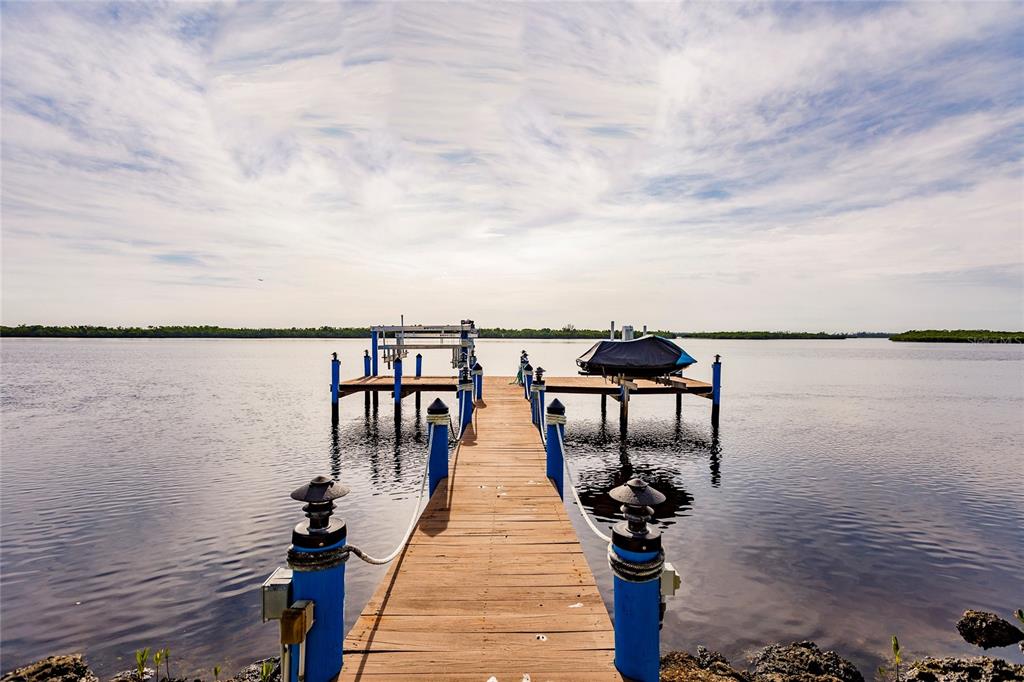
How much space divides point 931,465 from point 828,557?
1377 centimetres

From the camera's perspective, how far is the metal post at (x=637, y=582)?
3.96 metres

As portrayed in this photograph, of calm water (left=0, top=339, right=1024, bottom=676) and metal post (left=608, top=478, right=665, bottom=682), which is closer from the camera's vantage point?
metal post (left=608, top=478, right=665, bottom=682)

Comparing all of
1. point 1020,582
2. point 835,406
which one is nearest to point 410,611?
point 1020,582

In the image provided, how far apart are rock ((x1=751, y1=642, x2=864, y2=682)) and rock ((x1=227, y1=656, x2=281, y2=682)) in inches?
293

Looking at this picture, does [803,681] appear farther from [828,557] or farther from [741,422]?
[741,422]

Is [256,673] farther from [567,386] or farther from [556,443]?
[567,386]

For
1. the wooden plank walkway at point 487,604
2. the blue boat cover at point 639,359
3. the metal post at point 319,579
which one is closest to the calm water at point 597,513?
the wooden plank walkway at point 487,604

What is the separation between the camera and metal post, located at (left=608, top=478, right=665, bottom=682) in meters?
3.96

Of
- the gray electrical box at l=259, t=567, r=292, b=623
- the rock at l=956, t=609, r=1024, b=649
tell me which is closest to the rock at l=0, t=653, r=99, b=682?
the gray electrical box at l=259, t=567, r=292, b=623

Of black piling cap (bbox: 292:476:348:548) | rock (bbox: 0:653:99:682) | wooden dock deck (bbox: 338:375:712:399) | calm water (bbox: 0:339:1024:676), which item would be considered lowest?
calm water (bbox: 0:339:1024:676)

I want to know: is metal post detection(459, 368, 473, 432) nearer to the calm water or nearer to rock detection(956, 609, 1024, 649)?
the calm water

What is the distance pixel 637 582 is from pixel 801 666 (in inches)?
249

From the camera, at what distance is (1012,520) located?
14.5m

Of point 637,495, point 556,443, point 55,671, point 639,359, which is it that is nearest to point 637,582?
point 637,495
